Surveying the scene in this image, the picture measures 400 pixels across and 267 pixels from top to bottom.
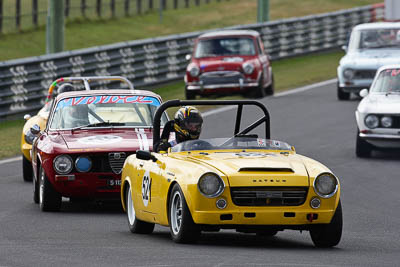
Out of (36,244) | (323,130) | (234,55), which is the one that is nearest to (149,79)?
(234,55)

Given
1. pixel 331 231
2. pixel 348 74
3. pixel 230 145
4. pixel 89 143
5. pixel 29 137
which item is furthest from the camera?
pixel 348 74

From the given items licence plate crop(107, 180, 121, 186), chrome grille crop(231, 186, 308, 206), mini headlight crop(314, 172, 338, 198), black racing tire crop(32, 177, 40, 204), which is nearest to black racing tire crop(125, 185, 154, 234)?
licence plate crop(107, 180, 121, 186)

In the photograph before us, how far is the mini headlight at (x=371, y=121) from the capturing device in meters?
18.0

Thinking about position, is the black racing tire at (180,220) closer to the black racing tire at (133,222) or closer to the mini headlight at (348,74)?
the black racing tire at (133,222)

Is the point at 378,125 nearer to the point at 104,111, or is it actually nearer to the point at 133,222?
the point at 104,111

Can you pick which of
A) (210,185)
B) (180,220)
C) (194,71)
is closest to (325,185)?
(210,185)

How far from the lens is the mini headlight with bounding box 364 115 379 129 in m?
18.0

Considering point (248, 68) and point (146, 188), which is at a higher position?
point (146, 188)

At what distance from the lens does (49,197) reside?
12883mm

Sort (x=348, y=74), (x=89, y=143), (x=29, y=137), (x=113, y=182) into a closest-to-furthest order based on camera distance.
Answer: (x=113, y=182) → (x=89, y=143) → (x=29, y=137) → (x=348, y=74)

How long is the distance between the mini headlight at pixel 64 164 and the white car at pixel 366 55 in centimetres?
1346

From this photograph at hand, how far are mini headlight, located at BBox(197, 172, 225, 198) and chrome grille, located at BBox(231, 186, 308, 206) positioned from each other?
0.11 meters

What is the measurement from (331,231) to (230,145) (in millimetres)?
1462

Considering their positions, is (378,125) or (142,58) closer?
(378,125)
